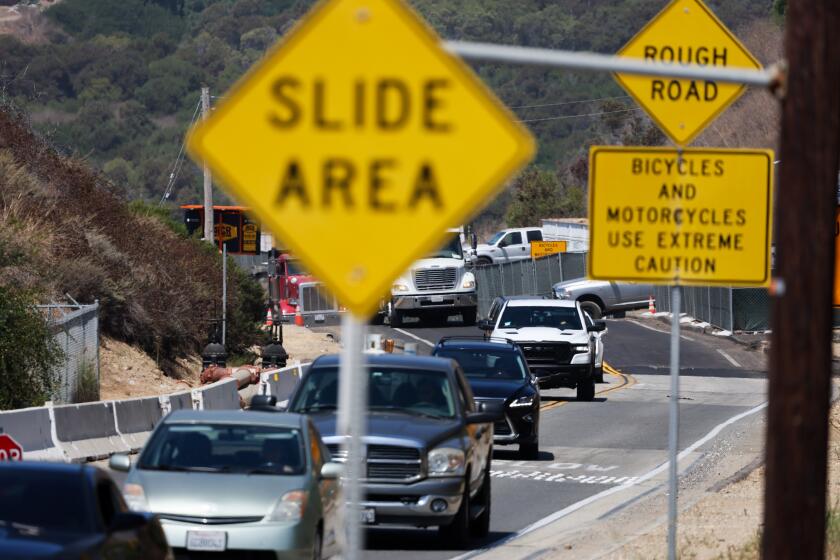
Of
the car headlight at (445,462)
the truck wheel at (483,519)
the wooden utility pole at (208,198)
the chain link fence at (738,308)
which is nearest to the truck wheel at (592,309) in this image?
the chain link fence at (738,308)

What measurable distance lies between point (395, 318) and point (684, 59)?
38642 millimetres

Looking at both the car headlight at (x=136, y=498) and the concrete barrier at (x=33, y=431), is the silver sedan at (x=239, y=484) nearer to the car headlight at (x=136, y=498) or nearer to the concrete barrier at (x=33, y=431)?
the car headlight at (x=136, y=498)

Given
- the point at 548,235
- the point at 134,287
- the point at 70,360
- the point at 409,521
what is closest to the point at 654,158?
the point at 409,521

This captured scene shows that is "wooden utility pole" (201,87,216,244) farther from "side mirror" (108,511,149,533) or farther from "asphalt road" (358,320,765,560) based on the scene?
"side mirror" (108,511,149,533)

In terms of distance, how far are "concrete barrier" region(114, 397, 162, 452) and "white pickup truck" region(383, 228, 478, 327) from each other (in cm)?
2488

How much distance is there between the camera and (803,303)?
6.58 meters

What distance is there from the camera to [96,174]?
41.7 meters

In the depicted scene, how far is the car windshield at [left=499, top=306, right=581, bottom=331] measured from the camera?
32281 millimetres

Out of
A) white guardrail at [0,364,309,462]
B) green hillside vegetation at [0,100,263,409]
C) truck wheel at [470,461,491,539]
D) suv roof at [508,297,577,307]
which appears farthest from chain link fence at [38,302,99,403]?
truck wheel at [470,461,491,539]

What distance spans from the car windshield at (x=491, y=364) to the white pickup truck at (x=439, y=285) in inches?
922

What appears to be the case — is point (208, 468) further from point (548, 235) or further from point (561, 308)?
point (548, 235)

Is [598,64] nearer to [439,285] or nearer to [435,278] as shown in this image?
[435,278]

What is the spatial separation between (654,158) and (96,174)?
3299 cm

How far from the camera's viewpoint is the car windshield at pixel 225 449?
11953mm
